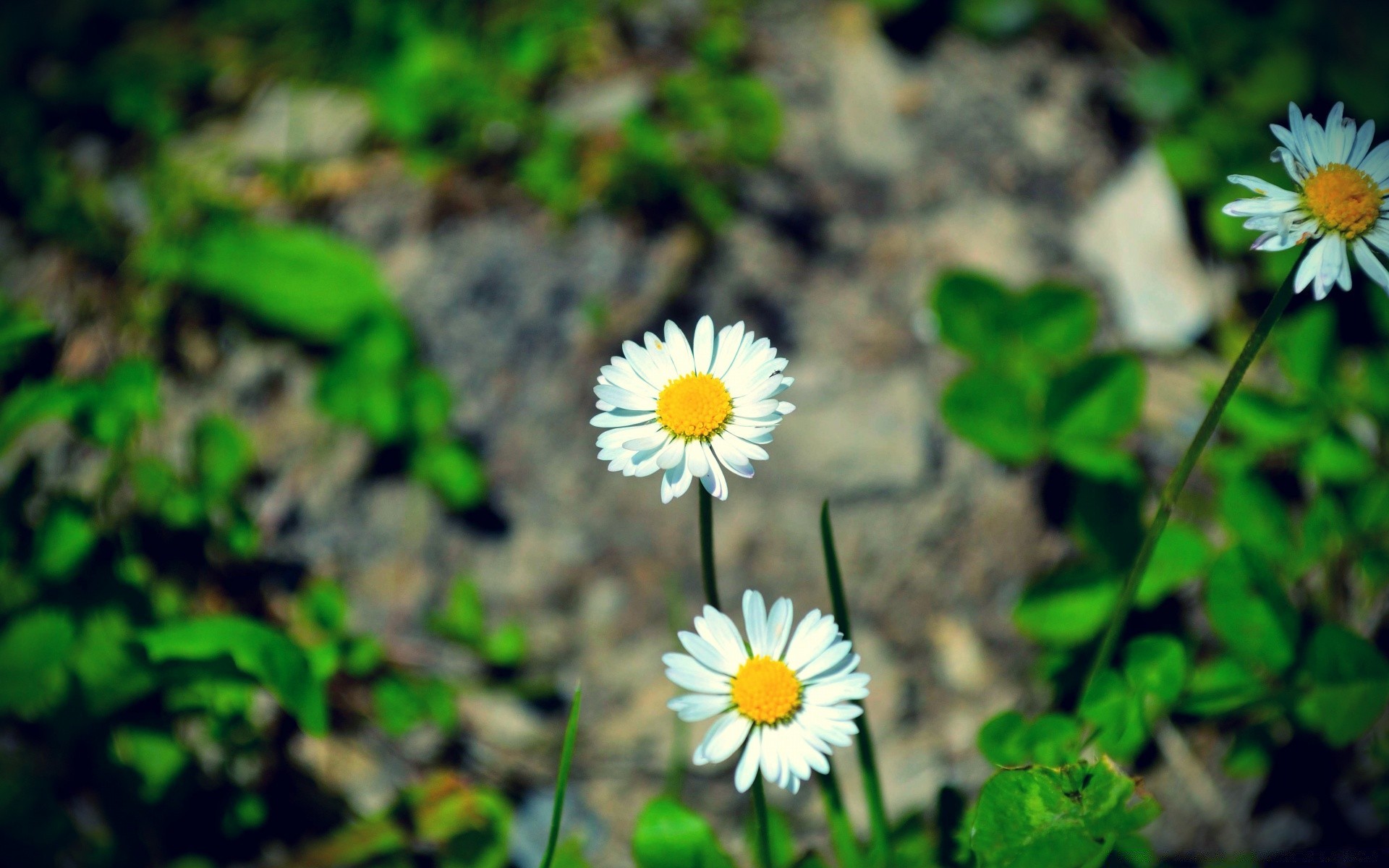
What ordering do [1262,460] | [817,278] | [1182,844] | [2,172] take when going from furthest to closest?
1. [2,172]
2. [817,278]
3. [1262,460]
4. [1182,844]

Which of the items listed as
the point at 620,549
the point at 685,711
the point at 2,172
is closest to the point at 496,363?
the point at 620,549

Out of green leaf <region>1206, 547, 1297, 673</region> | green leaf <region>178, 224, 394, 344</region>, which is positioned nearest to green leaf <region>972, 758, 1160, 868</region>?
green leaf <region>1206, 547, 1297, 673</region>

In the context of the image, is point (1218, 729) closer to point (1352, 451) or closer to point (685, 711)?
point (1352, 451)

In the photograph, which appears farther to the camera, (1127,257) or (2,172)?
(2,172)

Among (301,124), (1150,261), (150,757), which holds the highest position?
(301,124)

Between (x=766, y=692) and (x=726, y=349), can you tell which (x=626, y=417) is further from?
(x=766, y=692)

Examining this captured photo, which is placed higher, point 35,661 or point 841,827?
point 35,661

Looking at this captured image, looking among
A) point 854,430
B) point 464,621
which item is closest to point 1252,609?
point 854,430
